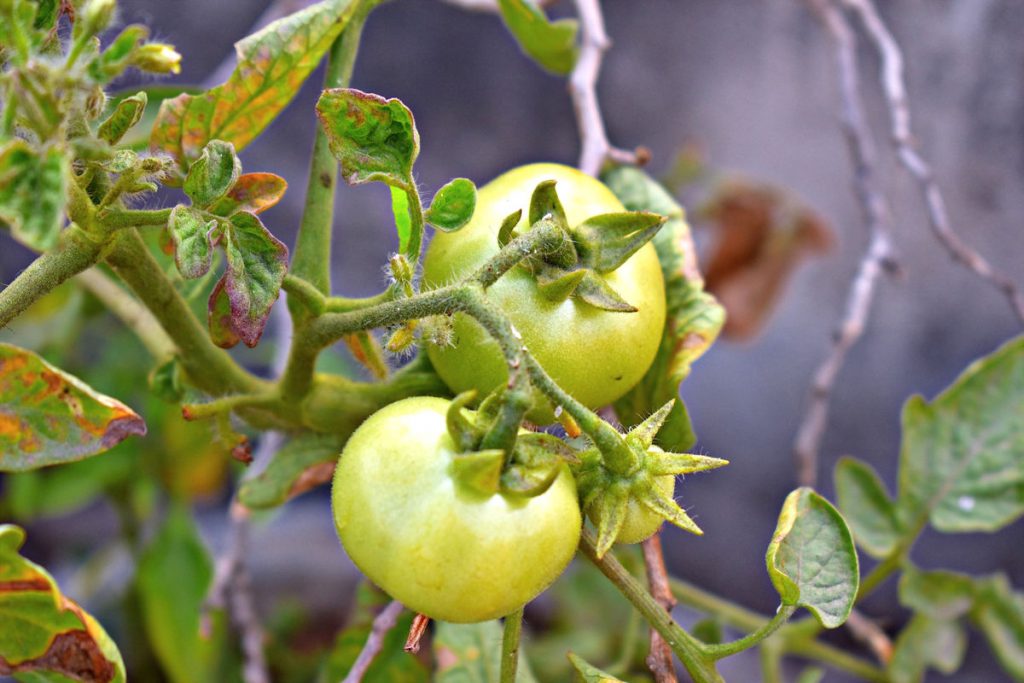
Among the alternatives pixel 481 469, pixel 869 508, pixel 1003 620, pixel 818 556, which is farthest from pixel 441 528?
pixel 1003 620

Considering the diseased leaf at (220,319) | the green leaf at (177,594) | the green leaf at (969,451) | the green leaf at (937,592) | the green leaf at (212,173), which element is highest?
the green leaf at (212,173)

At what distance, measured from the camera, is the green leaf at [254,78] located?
1.64 ft

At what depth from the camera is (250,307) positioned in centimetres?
42

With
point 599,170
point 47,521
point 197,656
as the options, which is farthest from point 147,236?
point 47,521

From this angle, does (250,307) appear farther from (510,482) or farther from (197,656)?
(197,656)

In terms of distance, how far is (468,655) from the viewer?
0.65 m

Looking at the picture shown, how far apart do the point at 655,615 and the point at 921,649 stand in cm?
45

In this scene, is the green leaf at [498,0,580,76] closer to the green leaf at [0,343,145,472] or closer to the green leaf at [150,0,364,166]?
the green leaf at [150,0,364,166]

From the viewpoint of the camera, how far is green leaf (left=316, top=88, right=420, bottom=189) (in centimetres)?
42

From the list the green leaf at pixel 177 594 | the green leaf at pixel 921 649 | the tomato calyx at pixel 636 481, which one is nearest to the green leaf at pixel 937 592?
the green leaf at pixel 921 649

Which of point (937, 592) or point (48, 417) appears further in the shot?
point (937, 592)

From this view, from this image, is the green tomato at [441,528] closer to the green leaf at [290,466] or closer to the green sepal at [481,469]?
the green sepal at [481,469]

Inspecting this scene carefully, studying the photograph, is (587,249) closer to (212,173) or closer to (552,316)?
(552,316)

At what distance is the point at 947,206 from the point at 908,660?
742 millimetres
